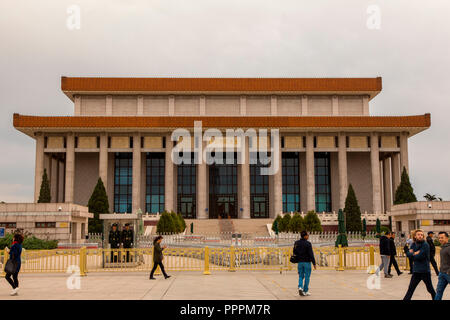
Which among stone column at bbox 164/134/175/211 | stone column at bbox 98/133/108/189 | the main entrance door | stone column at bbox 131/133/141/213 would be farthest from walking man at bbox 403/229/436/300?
the main entrance door

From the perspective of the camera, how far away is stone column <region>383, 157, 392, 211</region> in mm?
63244

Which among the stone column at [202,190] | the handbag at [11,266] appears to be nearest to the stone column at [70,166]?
the stone column at [202,190]

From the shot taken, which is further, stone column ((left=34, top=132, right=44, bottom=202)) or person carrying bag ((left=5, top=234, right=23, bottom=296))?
stone column ((left=34, top=132, right=44, bottom=202))

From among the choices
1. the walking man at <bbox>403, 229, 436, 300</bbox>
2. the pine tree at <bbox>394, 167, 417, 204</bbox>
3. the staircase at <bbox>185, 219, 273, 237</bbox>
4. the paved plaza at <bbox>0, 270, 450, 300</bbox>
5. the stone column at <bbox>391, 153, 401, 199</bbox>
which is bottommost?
the paved plaza at <bbox>0, 270, 450, 300</bbox>

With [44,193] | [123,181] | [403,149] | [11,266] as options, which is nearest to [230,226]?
[123,181]

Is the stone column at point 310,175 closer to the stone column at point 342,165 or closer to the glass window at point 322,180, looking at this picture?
the stone column at point 342,165

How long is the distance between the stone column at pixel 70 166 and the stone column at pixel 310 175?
28477 millimetres

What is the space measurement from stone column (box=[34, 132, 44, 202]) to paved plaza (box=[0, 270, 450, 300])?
4105 cm

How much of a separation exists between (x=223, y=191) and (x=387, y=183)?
2186 centimetres

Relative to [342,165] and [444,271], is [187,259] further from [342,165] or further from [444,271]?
[342,165]

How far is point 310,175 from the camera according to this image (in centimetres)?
5981

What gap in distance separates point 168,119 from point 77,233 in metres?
21.9

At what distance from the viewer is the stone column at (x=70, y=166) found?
59438 mm

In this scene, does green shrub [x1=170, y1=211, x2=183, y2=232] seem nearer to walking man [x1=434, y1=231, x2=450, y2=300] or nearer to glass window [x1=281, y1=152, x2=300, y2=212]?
glass window [x1=281, y1=152, x2=300, y2=212]
